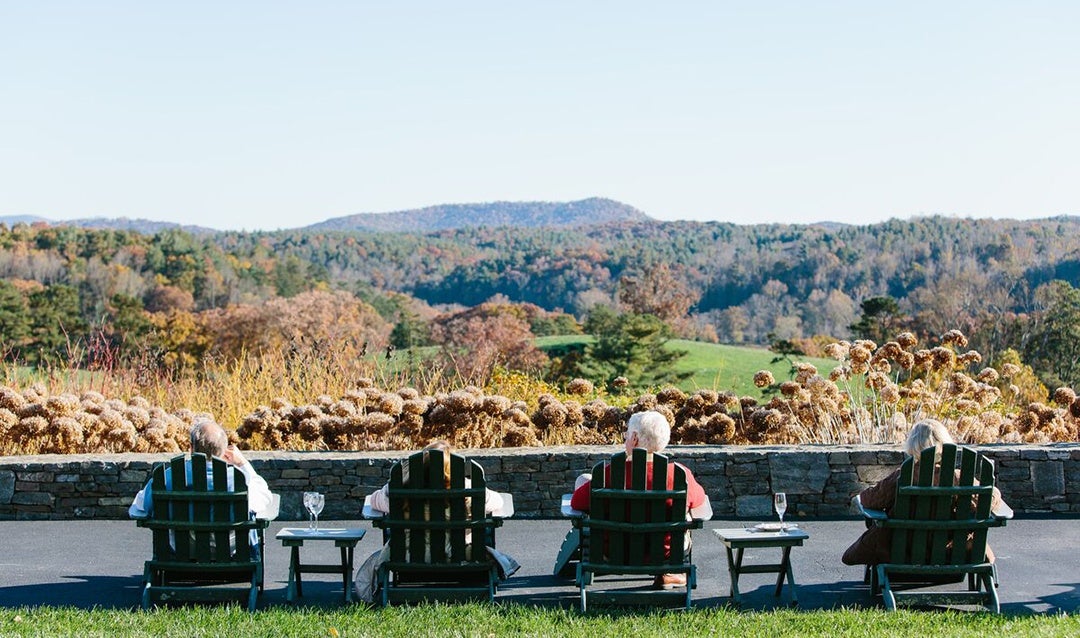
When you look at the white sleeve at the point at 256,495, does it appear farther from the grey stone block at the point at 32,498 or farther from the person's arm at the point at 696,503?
the grey stone block at the point at 32,498

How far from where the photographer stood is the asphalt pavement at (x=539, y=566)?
6055mm

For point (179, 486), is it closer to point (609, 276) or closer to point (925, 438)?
point (925, 438)

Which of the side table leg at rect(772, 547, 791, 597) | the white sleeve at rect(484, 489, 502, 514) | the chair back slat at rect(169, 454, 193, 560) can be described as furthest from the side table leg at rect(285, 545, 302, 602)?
the side table leg at rect(772, 547, 791, 597)

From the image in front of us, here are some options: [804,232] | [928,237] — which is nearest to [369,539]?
[928,237]

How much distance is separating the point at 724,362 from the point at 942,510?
24396mm

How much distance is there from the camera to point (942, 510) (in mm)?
5754

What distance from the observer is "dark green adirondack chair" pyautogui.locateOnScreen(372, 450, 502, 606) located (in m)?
5.74

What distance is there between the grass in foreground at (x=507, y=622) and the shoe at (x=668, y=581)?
413 mm

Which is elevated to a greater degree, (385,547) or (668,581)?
(385,547)

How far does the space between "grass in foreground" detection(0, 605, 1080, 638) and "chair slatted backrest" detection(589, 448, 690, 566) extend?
0.28 metres

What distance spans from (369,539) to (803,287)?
58554 mm

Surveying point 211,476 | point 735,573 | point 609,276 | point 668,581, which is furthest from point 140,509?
point 609,276

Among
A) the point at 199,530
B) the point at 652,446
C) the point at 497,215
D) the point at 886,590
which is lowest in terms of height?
the point at 886,590

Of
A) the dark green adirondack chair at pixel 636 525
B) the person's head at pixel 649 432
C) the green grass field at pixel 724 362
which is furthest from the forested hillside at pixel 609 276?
the dark green adirondack chair at pixel 636 525
